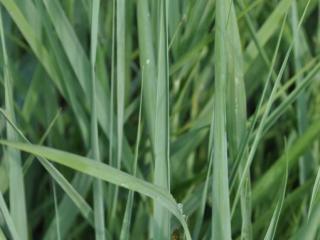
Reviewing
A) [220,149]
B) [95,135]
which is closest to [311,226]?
[220,149]

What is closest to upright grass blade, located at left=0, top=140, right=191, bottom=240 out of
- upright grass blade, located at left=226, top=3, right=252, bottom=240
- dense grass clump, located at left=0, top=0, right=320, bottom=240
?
dense grass clump, located at left=0, top=0, right=320, bottom=240

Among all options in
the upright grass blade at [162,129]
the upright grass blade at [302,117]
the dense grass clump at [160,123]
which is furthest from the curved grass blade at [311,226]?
the upright grass blade at [302,117]

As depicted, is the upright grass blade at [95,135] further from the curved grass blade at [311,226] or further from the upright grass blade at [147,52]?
the curved grass blade at [311,226]

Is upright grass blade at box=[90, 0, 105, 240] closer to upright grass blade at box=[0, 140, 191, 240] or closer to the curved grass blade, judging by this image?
upright grass blade at box=[0, 140, 191, 240]

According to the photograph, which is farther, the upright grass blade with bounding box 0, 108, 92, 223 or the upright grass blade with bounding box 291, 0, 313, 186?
the upright grass blade with bounding box 291, 0, 313, 186

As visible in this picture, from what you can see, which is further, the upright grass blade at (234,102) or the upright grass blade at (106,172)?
the upright grass blade at (234,102)

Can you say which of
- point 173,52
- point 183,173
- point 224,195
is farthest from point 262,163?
point 224,195

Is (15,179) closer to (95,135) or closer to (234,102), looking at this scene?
(95,135)
